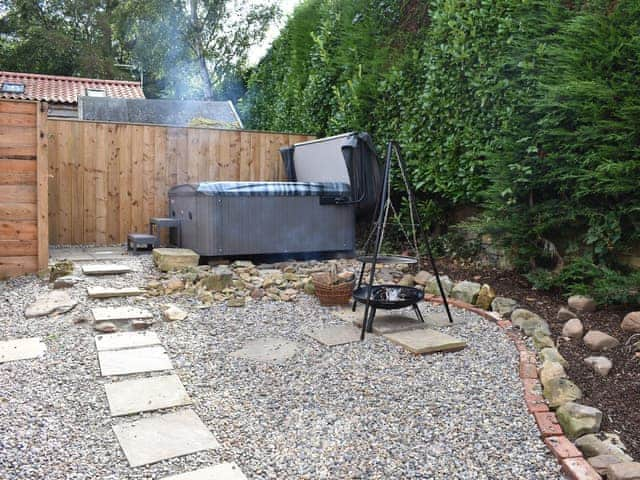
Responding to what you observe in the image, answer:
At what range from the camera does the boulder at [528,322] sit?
3.18 meters

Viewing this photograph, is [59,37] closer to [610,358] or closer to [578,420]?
[610,358]

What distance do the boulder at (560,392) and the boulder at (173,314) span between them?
2.18 m

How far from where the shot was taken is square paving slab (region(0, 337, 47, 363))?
2.73 meters

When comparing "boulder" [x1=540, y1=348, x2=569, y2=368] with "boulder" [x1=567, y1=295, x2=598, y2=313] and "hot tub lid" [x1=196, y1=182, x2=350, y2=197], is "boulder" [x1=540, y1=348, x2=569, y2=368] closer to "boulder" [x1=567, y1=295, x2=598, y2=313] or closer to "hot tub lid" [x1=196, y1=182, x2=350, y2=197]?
"boulder" [x1=567, y1=295, x2=598, y2=313]

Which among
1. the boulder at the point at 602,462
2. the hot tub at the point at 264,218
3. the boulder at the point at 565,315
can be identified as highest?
the hot tub at the point at 264,218

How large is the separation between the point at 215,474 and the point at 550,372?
1.59 metres

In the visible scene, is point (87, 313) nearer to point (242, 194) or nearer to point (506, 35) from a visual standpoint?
point (242, 194)

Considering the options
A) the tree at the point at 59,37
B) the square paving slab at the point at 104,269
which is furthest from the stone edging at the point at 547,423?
the tree at the point at 59,37

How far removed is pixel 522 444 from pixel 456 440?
235mm

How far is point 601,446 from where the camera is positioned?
1937 millimetres

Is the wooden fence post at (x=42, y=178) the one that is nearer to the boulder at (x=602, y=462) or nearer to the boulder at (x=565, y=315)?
the boulder at (x=565, y=315)

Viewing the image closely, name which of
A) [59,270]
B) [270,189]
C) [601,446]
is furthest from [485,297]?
[59,270]

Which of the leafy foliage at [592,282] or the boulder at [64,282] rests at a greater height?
the leafy foliage at [592,282]

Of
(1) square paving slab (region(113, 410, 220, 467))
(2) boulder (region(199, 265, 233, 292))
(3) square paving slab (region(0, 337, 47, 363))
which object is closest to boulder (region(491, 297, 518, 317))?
(2) boulder (region(199, 265, 233, 292))
